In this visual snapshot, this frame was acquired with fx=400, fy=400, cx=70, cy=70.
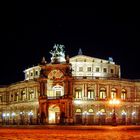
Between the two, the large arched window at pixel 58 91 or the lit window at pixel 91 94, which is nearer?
the lit window at pixel 91 94

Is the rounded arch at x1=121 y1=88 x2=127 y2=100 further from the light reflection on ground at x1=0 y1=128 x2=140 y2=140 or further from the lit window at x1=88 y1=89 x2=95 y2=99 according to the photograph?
the light reflection on ground at x1=0 y1=128 x2=140 y2=140

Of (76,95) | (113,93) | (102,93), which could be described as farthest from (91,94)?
(113,93)

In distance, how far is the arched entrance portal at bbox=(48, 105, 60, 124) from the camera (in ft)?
302

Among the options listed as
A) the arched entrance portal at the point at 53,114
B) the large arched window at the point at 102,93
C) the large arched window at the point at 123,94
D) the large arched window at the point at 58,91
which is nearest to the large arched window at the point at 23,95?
the large arched window at the point at 58,91

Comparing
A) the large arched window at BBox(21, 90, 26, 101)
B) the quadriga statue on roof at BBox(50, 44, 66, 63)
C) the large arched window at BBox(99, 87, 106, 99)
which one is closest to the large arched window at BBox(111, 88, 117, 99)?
the large arched window at BBox(99, 87, 106, 99)

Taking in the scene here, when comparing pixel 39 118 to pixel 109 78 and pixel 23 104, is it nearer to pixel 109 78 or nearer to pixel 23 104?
pixel 23 104

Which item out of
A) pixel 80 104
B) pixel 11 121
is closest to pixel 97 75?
pixel 80 104

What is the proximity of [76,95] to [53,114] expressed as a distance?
7233 mm

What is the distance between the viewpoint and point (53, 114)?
307ft

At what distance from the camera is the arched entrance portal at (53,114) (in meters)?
92.0

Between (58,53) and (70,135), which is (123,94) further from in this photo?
(70,135)

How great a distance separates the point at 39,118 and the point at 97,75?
1894 centimetres

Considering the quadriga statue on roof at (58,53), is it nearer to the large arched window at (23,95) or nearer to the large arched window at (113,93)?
the large arched window at (23,95)

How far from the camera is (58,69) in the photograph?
91812 millimetres
